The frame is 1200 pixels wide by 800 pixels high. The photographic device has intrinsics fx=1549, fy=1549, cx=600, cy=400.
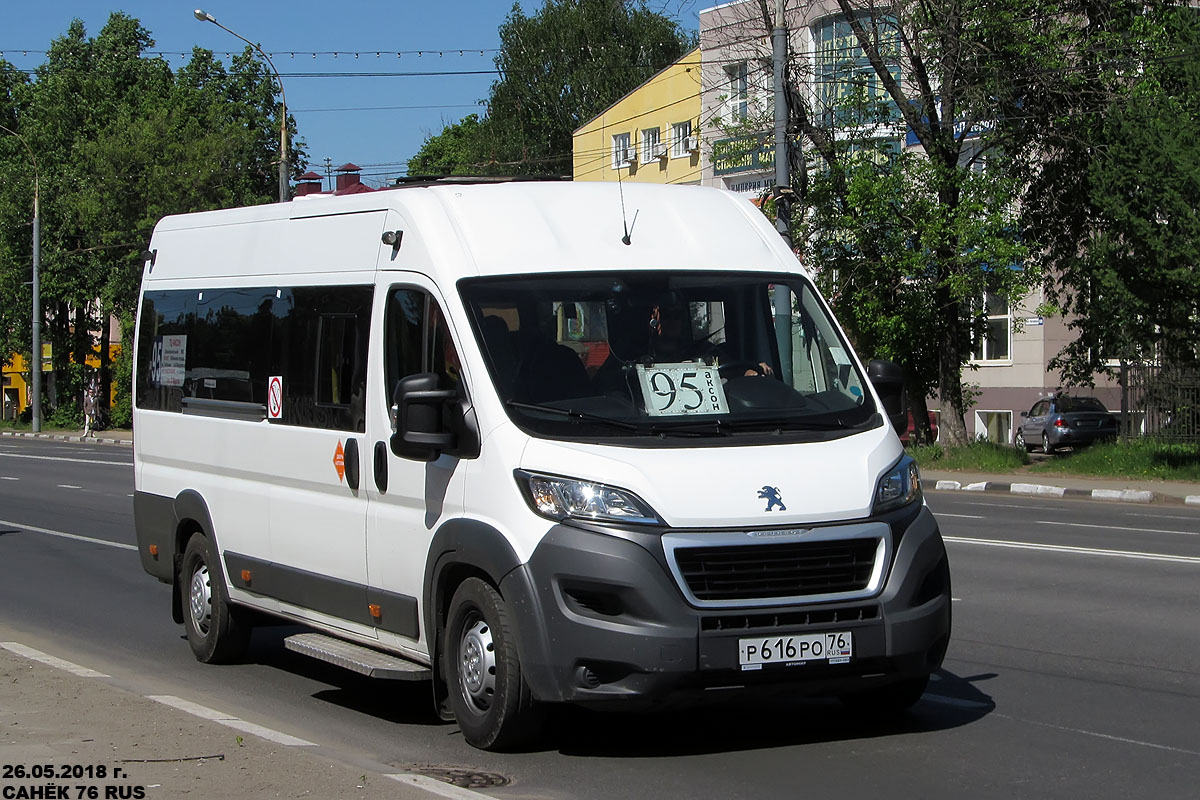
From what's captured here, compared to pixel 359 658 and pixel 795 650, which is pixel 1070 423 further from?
pixel 795 650

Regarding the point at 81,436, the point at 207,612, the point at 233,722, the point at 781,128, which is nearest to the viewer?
the point at 233,722

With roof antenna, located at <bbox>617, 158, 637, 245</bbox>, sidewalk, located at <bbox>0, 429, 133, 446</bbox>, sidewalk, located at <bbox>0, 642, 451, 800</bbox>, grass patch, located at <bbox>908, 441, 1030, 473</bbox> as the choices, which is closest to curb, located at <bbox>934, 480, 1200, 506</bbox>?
grass patch, located at <bbox>908, 441, 1030, 473</bbox>

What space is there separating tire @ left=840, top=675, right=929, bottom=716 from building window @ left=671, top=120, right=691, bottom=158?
46.7 m

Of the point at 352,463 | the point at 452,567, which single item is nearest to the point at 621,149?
the point at 352,463

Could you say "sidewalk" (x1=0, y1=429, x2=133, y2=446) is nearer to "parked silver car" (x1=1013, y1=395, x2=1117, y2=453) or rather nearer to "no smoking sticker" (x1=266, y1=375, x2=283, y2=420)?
"parked silver car" (x1=1013, y1=395, x2=1117, y2=453)

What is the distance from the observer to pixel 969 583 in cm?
1242

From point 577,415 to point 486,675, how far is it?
1189mm

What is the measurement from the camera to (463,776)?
20.8ft

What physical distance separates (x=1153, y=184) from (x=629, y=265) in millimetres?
19008

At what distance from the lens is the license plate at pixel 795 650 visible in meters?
6.26

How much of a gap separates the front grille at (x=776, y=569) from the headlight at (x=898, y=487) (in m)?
0.20

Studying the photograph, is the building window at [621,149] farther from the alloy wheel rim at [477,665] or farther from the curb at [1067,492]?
the alloy wheel rim at [477,665]

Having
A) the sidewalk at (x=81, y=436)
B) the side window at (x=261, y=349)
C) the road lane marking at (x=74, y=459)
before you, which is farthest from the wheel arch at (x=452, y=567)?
the sidewalk at (x=81, y=436)

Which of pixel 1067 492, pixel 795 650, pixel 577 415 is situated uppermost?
pixel 577 415
